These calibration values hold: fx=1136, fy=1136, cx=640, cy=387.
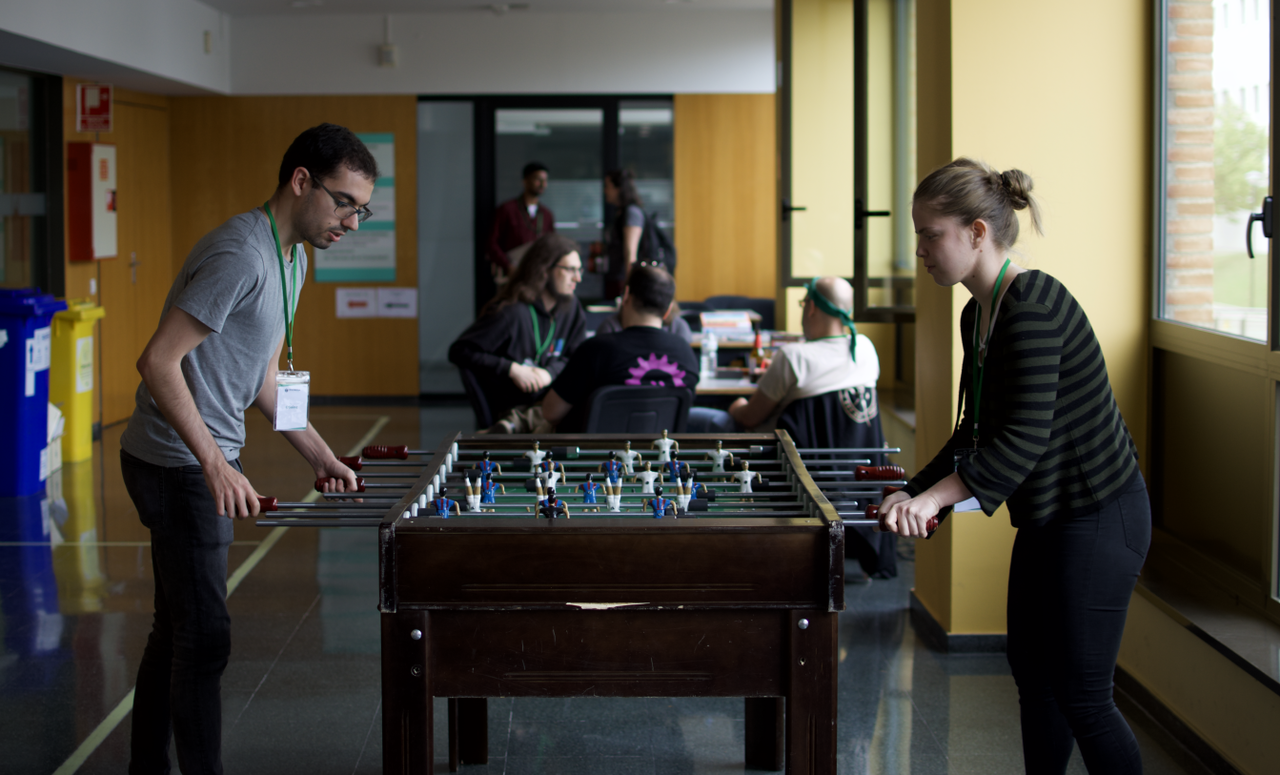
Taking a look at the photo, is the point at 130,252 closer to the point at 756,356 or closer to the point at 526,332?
the point at 526,332

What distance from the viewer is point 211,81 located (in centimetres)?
861

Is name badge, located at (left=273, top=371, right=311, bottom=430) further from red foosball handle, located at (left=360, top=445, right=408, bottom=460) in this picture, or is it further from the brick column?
the brick column

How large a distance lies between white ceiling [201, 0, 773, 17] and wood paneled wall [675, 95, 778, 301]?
0.73 m

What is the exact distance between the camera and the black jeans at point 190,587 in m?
2.33

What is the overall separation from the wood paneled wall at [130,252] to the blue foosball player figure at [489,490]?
19.6ft

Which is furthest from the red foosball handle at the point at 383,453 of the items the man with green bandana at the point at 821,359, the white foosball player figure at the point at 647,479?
the man with green bandana at the point at 821,359

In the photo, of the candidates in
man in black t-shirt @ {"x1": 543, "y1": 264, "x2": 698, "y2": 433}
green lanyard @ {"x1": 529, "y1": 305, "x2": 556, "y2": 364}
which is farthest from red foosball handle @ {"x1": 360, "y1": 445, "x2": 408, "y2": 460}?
green lanyard @ {"x1": 529, "y1": 305, "x2": 556, "y2": 364}

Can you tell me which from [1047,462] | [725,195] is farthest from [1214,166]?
[725,195]

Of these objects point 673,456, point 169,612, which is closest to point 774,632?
point 673,456

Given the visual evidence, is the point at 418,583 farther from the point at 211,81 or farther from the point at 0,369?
the point at 211,81

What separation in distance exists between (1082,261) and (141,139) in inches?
290

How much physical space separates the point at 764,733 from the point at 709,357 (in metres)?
2.57

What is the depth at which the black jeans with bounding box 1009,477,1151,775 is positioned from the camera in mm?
2061

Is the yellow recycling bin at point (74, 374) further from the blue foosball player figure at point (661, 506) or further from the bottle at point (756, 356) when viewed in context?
the blue foosball player figure at point (661, 506)
